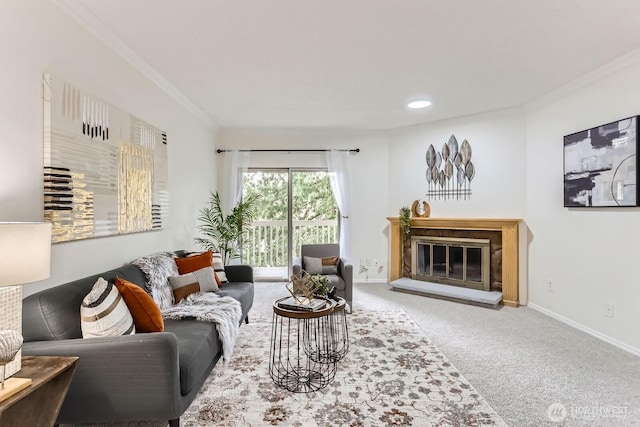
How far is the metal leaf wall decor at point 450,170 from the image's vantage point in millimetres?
4879

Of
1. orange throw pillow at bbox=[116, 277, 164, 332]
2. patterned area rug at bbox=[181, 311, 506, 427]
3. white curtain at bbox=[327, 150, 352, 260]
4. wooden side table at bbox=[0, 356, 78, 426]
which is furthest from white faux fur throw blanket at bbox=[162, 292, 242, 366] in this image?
white curtain at bbox=[327, 150, 352, 260]

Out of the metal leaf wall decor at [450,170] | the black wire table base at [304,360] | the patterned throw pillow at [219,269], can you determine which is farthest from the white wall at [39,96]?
the metal leaf wall decor at [450,170]

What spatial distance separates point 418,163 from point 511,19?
306 cm

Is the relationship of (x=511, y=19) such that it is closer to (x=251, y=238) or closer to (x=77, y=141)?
(x=77, y=141)

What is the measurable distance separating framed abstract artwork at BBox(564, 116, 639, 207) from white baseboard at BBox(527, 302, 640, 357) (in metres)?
1.17

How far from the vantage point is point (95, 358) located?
5.47 feet

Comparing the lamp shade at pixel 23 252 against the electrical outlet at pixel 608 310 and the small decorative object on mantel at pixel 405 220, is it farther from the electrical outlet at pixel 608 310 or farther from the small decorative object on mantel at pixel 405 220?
the small decorative object on mantel at pixel 405 220

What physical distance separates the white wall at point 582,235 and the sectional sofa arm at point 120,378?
353 cm

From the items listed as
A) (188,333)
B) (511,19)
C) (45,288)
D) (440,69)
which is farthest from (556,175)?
(45,288)

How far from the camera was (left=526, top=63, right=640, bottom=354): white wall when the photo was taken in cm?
300

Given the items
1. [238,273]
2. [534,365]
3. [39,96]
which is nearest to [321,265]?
[238,273]

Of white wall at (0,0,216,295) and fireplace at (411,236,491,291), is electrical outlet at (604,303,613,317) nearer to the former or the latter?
fireplace at (411,236,491,291)

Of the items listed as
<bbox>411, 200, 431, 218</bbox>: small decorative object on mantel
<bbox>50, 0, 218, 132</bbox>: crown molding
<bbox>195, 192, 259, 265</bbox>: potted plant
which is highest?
<bbox>50, 0, 218, 132</bbox>: crown molding

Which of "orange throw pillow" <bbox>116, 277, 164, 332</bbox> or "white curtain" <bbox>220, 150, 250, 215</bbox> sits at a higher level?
"white curtain" <bbox>220, 150, 250, 215</bbox>
